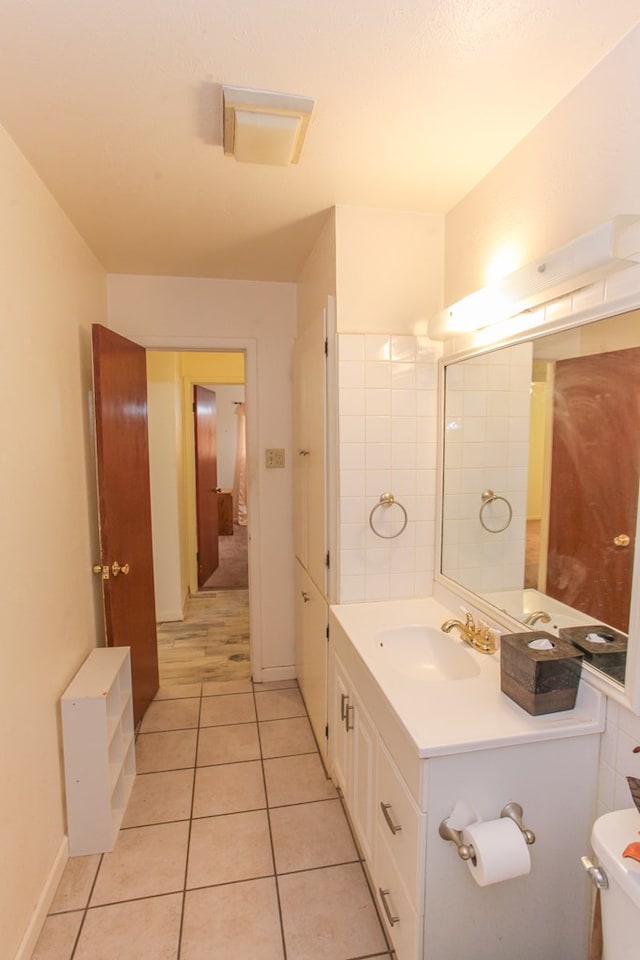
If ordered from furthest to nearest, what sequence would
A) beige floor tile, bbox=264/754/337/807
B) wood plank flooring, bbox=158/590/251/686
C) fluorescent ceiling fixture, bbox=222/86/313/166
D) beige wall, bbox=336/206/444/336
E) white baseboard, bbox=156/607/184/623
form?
white baseboard, bbox=156/607/184/623, wood plank flooring, bbox=158/590/251/686, beige floor tile, bbox=264/754/337/807, beige wall, bbox=336/206/444/336, fluorescent ceiling fixture, bbox=222/86/313/166

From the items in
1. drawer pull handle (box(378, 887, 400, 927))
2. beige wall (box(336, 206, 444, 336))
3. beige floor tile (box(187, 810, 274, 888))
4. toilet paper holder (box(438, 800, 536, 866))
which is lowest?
beige floor tile (box(187, 810, 274, 888))

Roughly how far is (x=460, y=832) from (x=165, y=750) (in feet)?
5.63

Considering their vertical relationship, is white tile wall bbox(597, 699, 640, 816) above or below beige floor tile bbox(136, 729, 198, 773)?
above

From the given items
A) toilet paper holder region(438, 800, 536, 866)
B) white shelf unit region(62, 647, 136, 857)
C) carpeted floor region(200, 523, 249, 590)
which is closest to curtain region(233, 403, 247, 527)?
carpeted floor region(200, 523, 249, 590)

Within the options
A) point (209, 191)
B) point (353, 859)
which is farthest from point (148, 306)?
point (353, 859)

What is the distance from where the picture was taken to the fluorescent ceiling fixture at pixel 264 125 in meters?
1.26

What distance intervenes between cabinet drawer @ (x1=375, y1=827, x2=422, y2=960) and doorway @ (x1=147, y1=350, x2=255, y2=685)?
168 centimetres

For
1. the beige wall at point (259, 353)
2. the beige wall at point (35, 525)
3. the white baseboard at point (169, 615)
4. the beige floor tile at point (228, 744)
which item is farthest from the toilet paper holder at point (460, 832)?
the white baseboard at point (169, 615)

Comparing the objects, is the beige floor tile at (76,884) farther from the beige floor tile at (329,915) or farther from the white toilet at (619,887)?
the white toilet at (619,887)

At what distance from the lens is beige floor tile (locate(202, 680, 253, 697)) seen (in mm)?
2855

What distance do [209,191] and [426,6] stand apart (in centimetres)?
99

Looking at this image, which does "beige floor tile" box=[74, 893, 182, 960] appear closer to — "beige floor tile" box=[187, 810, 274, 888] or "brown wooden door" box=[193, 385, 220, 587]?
"beige floor tile" box=[187, 810, 274, 888]

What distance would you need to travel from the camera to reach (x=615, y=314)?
3.71ft

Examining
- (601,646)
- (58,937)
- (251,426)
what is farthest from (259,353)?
(58,937)
